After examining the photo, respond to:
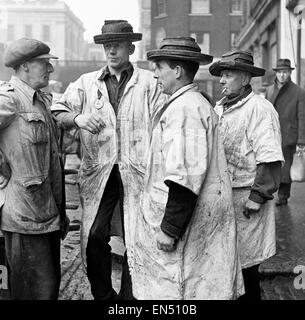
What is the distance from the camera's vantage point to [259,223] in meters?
3.85

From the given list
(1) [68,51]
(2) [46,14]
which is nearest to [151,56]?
(2) [46,14]

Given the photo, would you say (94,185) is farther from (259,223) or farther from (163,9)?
(163,9)

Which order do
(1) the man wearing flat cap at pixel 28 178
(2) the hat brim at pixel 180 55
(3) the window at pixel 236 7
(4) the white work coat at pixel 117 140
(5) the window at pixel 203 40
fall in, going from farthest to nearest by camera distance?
(5) the window at pixel 203 40, (3) the window at pixel 236 7, (4) the white work coat at pixel 117 140, (1) the man wearing flat cap at pixel 28 178, (2) the hat brim at pixel 180 55

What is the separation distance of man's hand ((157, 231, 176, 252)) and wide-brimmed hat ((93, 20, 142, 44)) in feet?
5.95

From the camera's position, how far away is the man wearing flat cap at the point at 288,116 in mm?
7855

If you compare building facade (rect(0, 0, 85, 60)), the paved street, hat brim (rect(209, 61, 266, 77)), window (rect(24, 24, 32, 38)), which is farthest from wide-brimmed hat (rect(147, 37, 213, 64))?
window (rect(24, 24, 32, 38))

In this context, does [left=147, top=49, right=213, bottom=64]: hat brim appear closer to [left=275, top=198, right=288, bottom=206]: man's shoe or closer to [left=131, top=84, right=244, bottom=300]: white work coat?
[left=131, top=84, right=244, bottom=300]: white work coat

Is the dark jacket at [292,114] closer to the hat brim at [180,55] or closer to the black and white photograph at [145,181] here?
the black and white photograph at [145,181]

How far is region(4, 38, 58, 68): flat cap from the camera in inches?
139

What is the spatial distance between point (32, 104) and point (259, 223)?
1.71 metres

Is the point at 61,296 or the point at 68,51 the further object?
the point at 68,51

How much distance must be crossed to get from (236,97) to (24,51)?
147 centimetres

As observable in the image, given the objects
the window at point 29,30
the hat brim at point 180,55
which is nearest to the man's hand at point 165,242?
the hat brim at point 180,55

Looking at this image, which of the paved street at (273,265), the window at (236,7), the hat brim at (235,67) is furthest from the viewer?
the window at (236,7)
